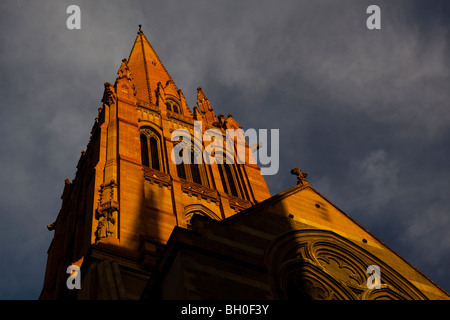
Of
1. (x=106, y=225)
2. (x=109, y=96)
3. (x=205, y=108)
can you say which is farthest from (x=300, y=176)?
(x=205, y=108)

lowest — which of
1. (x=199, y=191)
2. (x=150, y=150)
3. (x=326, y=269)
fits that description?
(x=326, y=269)

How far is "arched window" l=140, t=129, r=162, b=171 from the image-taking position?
30.1 metres

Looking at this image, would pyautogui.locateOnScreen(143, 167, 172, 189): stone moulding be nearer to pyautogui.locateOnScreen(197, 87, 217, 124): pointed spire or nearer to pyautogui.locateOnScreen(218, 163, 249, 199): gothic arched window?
pyautogui.locateOnScreen(218, 163, 249, 199): gothic arched window

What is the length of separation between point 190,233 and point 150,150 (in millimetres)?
19003

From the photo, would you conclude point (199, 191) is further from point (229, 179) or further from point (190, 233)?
point (190, 233)

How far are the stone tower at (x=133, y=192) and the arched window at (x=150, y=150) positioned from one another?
48 millimetres

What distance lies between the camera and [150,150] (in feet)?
102

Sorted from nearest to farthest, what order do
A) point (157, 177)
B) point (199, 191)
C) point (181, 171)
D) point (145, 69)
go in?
point (157, 177) → point (199, 191) → point (181, 171) → point (145, 69)

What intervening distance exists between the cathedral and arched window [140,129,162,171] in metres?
0.10

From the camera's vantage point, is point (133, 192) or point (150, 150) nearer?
point (133, 192)

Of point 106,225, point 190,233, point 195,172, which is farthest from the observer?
point 195,172

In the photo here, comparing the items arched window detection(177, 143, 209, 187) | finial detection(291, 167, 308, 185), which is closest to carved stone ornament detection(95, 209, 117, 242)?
finial detection(291, 167, 308, 185)

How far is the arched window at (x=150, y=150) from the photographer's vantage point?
30.1 m

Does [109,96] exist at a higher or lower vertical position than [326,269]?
higher
